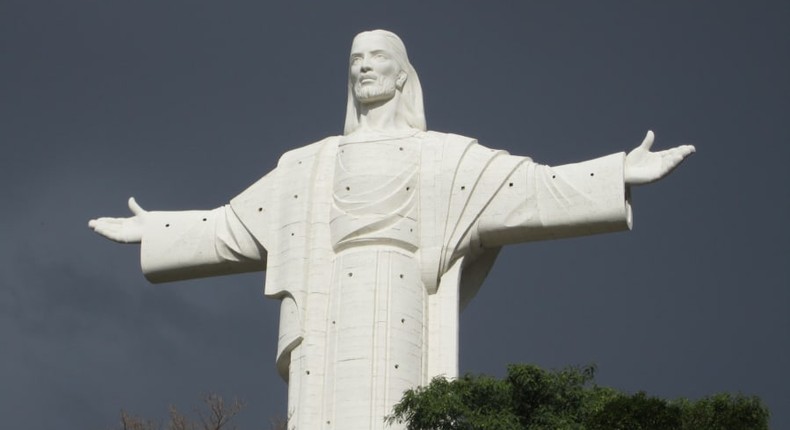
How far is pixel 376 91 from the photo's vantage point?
32.3 m

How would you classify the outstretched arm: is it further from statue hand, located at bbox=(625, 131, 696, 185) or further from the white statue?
statue hand, located at bbox=(625, 131, 696, 185)

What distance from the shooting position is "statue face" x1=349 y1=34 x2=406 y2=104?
32344 millimetres

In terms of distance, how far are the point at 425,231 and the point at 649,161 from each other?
10.8 ft

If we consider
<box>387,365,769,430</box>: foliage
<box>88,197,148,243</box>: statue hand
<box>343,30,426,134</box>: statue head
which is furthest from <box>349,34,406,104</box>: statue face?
<box>387,365,769,430</box>: foliage

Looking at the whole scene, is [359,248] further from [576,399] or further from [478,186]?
[576,399]

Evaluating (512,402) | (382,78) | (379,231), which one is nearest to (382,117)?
(382,78)

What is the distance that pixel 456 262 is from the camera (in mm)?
31203

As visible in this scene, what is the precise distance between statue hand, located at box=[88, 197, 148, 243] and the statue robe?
98 cm

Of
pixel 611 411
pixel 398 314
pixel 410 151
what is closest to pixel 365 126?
pixel 410 151

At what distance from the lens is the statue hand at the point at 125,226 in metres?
33.0

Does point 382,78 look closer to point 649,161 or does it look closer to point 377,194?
point 377,194

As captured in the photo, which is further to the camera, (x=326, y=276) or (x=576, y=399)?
(x=326, y=276)

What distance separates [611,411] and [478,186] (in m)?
7.22

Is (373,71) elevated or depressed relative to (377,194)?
elevated
